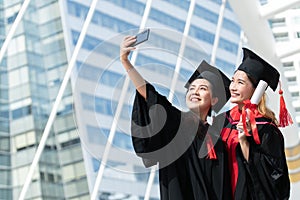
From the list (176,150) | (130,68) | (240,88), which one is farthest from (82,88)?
(240,88)

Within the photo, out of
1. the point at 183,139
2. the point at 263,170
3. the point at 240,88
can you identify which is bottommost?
the point at 263,170

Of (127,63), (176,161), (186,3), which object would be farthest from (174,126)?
(186,3)

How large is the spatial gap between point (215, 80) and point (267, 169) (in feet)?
0.80

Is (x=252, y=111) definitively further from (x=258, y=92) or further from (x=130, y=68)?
(x=130, y=68)

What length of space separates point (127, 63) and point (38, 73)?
430 centimetres

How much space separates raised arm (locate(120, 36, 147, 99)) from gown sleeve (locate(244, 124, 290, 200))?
0.28 metres

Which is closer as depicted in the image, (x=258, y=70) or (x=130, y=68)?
(x=130, y=68)

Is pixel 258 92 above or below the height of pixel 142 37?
below

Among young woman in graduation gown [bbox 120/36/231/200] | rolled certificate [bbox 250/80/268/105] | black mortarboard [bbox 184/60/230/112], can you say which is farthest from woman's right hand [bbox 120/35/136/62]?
rolled certificate [bbox 250/80/268/105]

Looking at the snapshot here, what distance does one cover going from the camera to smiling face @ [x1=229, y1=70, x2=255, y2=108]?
1.56m

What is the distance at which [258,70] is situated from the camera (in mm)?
1581

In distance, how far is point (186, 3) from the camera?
9164 mm

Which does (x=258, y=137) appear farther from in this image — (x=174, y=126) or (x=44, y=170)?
(x=44, y=170)

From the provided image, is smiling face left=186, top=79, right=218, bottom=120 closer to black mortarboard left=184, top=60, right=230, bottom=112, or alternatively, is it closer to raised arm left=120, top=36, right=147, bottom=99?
black mortarboard left=184, top=60, right=230, bottom=112
